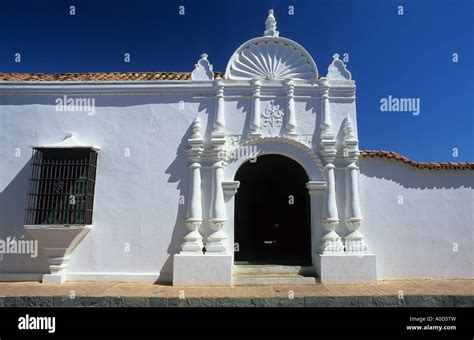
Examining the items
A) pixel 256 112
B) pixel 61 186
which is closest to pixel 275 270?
pixel 256 112

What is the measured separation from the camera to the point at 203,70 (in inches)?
304

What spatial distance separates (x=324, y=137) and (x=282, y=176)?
4.98ft

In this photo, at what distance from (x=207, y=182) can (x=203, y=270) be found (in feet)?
5.72

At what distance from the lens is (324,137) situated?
732cm

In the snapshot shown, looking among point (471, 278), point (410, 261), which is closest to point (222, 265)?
point (410, 261)

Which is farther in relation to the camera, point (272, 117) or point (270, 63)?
point (270, 63)

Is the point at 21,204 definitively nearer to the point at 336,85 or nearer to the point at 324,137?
the point at 324,137

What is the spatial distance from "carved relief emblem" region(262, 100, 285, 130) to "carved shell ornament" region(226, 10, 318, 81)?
2.32 ft

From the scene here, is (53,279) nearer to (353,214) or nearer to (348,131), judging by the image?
(353,214)

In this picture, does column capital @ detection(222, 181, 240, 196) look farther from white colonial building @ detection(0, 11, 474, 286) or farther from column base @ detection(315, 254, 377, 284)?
column base @ detection(315, 254, 377, 284)

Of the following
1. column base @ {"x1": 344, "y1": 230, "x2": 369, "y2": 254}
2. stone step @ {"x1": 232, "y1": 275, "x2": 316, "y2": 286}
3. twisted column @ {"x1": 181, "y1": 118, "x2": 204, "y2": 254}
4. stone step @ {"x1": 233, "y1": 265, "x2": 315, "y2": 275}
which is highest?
twisted column @ {"x1": 181, "y1": 118, "x2": 204, "y2": 254}

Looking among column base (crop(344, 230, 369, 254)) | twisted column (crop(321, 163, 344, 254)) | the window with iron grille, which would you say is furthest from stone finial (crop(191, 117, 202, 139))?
column base (crop(344, 230, 369, 254))

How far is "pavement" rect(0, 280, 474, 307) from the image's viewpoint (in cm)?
555
